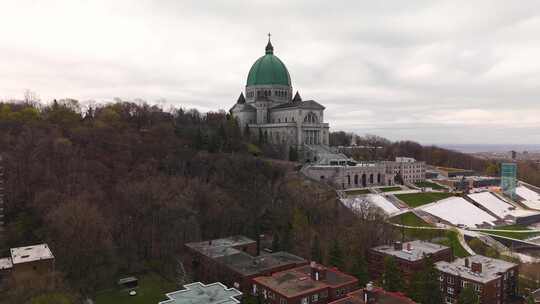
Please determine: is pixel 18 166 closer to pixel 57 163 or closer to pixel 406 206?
pixel 57 163

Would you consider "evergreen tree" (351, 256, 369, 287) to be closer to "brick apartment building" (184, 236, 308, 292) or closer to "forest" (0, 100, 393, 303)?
"forest" (0, 100, 393, 303)

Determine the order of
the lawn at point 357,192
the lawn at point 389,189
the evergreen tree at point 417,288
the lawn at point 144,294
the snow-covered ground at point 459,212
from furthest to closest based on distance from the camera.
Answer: the lawn at point 389,189
the lawn at point 357,192
the snow-covered ground at point 459,212
the lawn at point 144,294
the evergreen tree at point 417,288

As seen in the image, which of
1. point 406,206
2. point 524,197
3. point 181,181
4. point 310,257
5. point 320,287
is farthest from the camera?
point 524,197

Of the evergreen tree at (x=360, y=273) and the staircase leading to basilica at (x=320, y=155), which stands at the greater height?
the staircase leading to basilica at (x=320, y=155)

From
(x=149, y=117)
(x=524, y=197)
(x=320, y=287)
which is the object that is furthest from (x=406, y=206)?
(x=149, y=117)

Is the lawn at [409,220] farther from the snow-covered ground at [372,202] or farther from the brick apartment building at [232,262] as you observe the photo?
the brick apartment building at [232,262]

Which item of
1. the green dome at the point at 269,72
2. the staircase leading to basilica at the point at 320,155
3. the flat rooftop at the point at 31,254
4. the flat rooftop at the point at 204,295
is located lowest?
the flat rooftop at the point at 204,295

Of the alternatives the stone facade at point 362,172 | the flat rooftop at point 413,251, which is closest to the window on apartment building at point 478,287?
the flat rooftop at point 413,251
